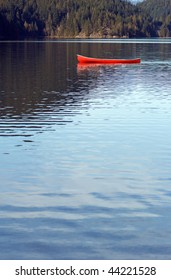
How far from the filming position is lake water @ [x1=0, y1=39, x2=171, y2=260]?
17.9 m

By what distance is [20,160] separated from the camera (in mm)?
28938

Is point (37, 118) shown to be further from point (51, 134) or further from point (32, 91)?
point (32, 91)

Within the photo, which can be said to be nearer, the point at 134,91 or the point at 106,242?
the point at 106,242

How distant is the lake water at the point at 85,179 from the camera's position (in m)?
17.9

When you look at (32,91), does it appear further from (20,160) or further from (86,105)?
(20,160)

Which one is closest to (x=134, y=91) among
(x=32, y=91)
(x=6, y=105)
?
(x=32, y=91)

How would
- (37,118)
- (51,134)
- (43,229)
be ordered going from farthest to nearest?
(37,118) → (51,134) → (43,229)

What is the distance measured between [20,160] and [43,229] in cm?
1027

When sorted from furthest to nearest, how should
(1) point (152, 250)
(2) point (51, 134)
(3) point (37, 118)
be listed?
(3) point (37, 118), (2) point (51, 134), (1) point (152, 250)

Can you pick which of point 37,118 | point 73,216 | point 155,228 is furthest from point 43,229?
point 37,118

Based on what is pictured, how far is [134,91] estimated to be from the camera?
210 feet

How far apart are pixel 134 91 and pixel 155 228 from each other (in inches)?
1807

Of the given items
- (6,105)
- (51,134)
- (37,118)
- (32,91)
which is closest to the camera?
(51,134)

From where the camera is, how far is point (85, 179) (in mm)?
25422
